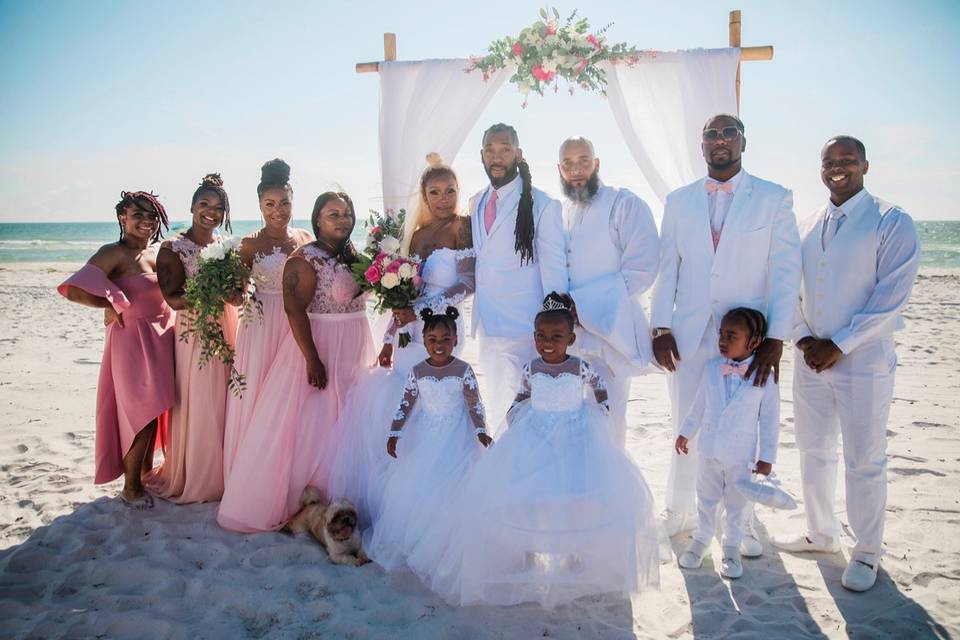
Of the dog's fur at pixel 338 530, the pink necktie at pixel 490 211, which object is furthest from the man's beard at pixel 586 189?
the dog's fur at pixel 338 530

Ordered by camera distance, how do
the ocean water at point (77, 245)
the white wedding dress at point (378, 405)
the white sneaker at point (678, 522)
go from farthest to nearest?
the ocean water at point (77, 245), the white sneaker at point (678, 522), the white wedding dress at point (378, 405)

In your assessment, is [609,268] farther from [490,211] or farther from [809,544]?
[809,544]

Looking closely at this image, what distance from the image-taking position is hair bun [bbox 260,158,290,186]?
4.71 metres

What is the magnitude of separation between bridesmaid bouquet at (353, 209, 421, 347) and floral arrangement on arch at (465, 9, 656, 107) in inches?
81.0

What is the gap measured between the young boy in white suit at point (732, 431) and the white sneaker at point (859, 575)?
0.60 metres

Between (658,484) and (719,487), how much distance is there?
1.40m

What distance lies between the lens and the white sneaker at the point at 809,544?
425cm

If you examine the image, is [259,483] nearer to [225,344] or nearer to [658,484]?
[225,344]

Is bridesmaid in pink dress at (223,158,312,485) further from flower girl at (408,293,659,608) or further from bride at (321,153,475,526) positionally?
flower girl at (408,293,659,608)

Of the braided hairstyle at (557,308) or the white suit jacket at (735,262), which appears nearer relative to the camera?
the braided hairstyle at (557,308)

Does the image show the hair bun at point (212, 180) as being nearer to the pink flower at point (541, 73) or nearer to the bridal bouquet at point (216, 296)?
the bridal bouquet at point (216, 296)

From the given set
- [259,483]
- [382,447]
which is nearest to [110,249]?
[259,483]

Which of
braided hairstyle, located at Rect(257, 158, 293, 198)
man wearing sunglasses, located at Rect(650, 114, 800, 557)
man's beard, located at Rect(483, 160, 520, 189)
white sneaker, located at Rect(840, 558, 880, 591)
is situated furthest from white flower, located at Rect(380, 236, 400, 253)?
white sneaker, located at Rect(840, 558, 880, 591)

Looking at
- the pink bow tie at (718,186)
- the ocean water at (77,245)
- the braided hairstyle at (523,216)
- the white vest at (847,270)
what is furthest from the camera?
the ocean water at (77,245)
